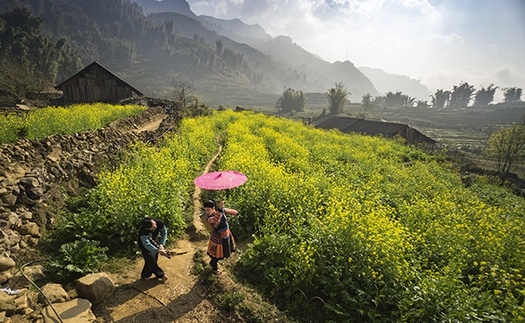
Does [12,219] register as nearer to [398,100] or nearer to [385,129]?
[385,129]

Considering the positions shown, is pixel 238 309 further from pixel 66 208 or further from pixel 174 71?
pixel 174 71

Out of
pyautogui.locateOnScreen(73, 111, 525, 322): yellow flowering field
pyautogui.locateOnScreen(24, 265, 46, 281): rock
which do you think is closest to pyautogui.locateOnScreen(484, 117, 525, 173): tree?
pyautogui.locateOnScreen(73, 111, 525, 322): yellow flowering field

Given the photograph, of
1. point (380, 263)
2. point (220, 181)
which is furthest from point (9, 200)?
point (380, 263)

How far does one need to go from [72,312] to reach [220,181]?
341 centimetres

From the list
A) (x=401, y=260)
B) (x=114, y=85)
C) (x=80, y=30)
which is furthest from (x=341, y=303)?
(x=80, y=30)

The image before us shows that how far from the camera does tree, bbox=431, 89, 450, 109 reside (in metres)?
162

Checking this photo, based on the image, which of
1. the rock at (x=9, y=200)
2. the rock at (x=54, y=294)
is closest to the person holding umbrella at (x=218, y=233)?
the rock at (x=54, y=294)

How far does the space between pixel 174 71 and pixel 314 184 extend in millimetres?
→ 199715

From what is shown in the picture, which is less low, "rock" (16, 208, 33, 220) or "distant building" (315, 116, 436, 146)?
"distant building" (315, 116, 436, 146)

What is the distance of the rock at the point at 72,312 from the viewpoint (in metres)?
3.85

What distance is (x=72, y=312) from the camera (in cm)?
405

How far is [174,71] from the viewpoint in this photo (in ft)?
607

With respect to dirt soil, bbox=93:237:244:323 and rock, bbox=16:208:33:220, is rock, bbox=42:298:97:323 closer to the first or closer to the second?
dirt soil, bbox=93:237:244:323

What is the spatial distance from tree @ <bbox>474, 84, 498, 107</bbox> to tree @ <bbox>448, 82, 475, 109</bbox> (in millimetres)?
10781
